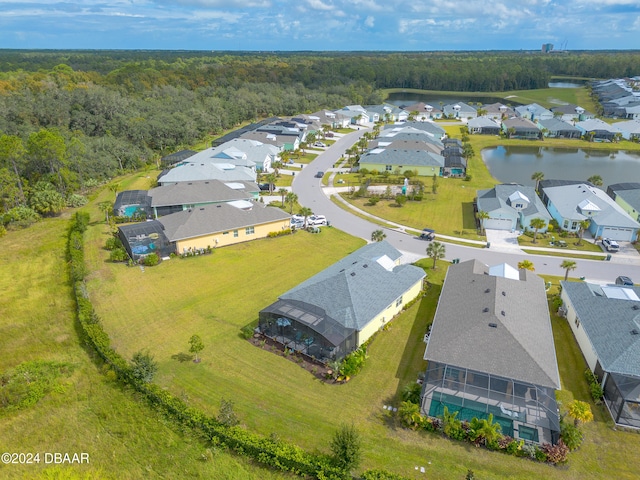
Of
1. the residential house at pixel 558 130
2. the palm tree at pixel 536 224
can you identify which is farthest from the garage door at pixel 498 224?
the residential house at pixel 558 130

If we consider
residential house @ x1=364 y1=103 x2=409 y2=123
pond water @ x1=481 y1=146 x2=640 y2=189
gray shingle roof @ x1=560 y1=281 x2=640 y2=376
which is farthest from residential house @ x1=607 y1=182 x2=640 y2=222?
residential house @ x1=364 y1=103 x2=409 y2=123

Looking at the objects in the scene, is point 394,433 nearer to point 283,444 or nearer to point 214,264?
point 283,444

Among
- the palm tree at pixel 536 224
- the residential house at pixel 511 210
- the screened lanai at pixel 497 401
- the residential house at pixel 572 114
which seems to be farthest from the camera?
the residential house at pixel 572 114

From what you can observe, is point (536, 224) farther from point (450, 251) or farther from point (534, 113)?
point (534, 113)

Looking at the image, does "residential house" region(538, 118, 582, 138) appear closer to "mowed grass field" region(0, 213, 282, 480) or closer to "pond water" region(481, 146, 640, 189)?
"pond water" region(481, 146, 640, 189)

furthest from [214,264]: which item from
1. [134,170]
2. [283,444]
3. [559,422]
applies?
[134,170]

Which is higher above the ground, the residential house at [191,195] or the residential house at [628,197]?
the residential house at [628,197]

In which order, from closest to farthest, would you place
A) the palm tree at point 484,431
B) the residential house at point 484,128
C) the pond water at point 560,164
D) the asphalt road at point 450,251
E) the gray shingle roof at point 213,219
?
1. the palm tree at point 484,431
2. the asphalt road at point 450,251
3. the gray shingle roof at point 213,219
4. the pond water at point 560,164
5. the residential house at point 484,128

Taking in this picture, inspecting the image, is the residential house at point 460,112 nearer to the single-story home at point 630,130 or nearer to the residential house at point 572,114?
the residential house at point 572,114
